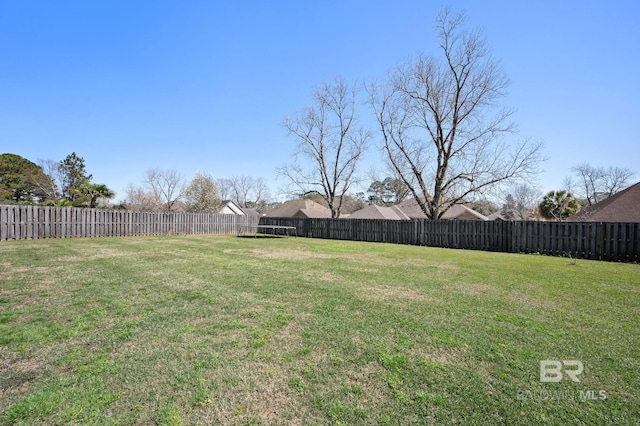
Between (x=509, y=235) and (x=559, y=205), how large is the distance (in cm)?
1354

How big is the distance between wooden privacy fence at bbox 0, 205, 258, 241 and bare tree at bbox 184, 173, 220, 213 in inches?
598

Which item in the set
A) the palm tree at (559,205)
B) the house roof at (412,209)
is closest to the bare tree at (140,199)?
the house roof at (412,209)

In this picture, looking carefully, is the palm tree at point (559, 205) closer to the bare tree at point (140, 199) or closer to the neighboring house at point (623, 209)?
the neighboring house at point (623, 209)

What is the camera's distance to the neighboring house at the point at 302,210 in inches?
1532

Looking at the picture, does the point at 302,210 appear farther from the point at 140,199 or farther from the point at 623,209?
the point at 623,209

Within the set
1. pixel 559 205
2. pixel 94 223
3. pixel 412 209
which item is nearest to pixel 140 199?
pixel 94 223

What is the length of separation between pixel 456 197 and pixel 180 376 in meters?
19.9

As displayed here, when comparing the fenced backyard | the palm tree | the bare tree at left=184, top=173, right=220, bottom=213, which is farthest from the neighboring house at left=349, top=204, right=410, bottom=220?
the bare tree at left=184, top=173, right=220, bottom=213

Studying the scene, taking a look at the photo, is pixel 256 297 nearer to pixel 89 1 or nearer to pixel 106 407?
pixel 106 407

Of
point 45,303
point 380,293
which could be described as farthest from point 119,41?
point 380,293

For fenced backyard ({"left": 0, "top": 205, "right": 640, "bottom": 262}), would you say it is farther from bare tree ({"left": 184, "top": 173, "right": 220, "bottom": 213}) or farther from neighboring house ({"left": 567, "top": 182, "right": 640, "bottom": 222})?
bare tree ({"left": 184, "top": 173, "right": 220, "bottom": 213})

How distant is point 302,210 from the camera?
38.9 m

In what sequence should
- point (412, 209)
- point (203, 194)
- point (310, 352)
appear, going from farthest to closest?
point (203, 194), point (412, 209), point (310, 352)

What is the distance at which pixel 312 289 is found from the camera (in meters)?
4.90
